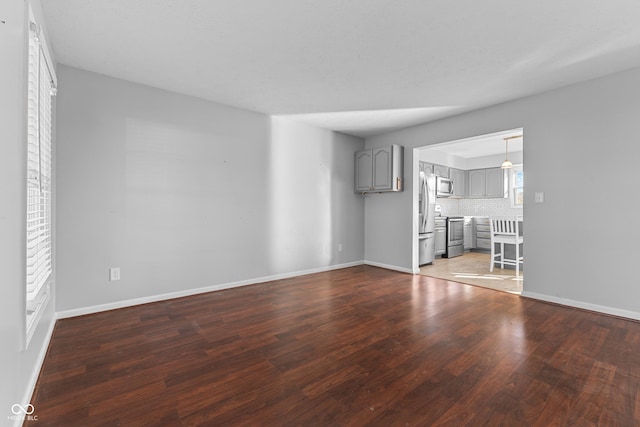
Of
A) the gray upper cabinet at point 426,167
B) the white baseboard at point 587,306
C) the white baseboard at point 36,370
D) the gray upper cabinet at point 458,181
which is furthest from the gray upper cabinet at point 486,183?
the white baseboard at point 36,370

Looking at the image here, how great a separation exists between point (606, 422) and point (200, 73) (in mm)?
3942

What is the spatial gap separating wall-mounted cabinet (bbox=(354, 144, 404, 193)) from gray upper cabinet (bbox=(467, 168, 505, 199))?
3.50m

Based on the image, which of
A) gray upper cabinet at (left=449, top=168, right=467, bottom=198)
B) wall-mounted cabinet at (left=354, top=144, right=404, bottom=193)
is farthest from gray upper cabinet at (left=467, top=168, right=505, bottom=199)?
wall-mounted cabinet at (left=354, top=144, right=404, bottom=193)

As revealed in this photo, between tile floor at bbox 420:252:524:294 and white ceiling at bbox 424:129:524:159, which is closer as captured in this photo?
tile floor at bbox 420:252:524:294

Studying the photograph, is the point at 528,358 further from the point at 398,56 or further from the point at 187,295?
the point at 187,295

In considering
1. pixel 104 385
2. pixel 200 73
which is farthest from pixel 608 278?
pixel 200 73

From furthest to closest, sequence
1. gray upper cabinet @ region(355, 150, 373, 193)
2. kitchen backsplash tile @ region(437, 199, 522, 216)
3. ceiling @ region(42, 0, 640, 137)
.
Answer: kitchen backsplash tile @ region(437, 199, 522, 216) < gray upper cabinet @ region(355, 150, 373, 193) < ceiling @ region(42, 0, 640, 137)

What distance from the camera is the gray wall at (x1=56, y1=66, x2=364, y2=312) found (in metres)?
2.89

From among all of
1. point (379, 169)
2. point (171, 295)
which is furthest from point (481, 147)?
point (171, 295)

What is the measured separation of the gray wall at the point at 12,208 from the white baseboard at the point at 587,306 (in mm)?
4443

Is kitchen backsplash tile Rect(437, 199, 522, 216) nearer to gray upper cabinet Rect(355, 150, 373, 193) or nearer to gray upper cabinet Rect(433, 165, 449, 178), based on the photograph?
gray upper cabinet Rect(433, 165, 449, 178)

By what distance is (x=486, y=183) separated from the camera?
725 centimetres

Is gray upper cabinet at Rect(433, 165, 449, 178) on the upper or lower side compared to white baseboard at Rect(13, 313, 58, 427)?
upper

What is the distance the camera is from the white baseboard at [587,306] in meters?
2.84
